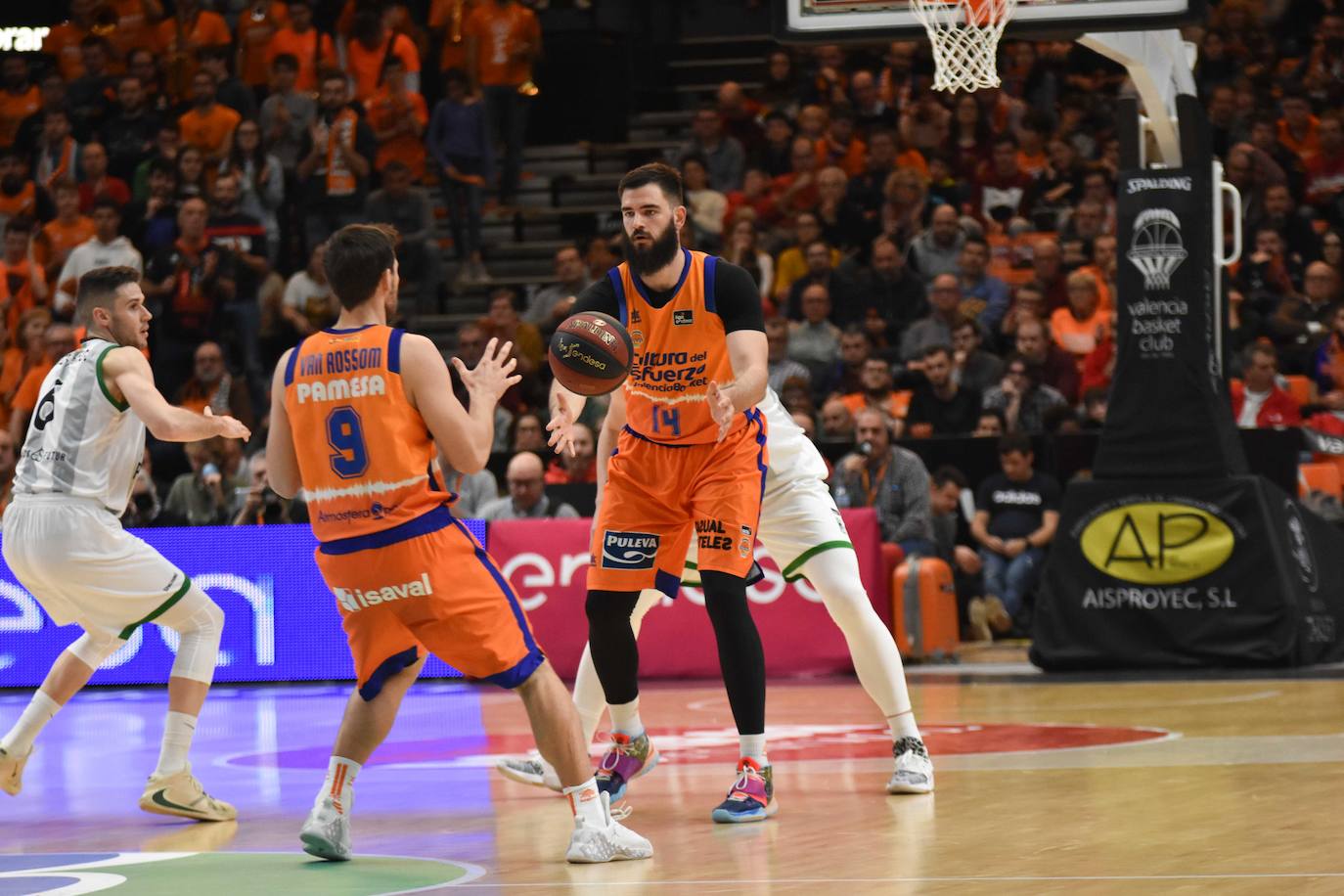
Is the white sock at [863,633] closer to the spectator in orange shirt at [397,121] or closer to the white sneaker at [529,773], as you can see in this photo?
the white sneaker at [529,773]

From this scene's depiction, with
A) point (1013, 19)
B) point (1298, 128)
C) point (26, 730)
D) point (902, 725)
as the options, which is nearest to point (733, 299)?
point (902, 725)

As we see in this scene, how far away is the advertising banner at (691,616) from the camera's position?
43.7ft

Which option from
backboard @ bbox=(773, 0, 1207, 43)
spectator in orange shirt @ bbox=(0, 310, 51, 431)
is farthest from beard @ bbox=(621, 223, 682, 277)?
spectator in orange shirt @ bbox=(0, 310, 51, 431)

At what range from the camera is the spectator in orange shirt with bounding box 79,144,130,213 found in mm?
20000

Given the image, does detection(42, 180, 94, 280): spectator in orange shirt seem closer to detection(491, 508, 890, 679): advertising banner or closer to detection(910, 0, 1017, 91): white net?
detection(491, 508, 890, 679): advertising banner

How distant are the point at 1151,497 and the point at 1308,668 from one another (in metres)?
1.42

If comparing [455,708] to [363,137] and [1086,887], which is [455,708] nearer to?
[1086,887]

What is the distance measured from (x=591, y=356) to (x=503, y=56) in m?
13.8

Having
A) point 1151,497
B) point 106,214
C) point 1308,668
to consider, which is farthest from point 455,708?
point 106,214

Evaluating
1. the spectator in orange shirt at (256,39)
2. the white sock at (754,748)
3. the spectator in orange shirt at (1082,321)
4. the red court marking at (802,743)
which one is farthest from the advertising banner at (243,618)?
the spectator in orange shirt at (256,39)

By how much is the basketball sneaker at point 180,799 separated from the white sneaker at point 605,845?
74.2 inches

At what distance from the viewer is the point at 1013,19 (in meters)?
11.0

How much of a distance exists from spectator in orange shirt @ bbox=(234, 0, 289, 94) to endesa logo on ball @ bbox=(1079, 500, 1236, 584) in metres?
12.0

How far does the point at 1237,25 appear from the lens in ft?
65.0
